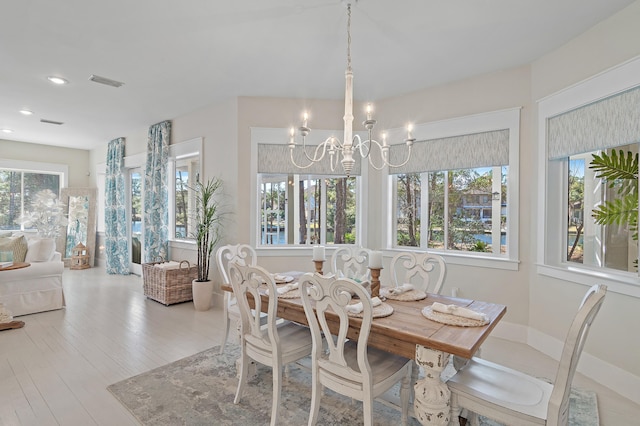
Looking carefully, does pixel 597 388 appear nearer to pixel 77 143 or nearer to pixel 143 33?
pixel 143 33

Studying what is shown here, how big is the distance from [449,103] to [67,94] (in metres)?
4.78

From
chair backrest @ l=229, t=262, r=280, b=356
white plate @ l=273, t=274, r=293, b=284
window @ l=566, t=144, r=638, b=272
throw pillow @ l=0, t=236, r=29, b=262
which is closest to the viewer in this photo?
chair backrest @ l=229, t=262, r=280, b=356

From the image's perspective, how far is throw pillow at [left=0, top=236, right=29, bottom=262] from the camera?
4.26 meters

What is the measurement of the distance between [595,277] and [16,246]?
253 inches

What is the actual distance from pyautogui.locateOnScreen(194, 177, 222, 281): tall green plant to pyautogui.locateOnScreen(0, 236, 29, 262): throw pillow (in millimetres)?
2258

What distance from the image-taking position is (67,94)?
4.22 m

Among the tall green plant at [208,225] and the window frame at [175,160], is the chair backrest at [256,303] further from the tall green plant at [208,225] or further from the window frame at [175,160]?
the window frame at [175,160]

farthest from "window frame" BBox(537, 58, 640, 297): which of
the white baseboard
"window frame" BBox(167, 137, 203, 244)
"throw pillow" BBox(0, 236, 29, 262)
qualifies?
"throw pillow" BBox(0, 236, 29, 262)

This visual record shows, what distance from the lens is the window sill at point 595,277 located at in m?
2.40

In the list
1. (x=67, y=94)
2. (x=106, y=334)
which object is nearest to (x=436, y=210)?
(x=106, y=334)

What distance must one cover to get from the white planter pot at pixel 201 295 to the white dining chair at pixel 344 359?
2.86 metres

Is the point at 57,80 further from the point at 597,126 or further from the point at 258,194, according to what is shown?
the point at 597,126

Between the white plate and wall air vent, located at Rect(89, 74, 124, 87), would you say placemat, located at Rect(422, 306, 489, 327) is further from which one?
wall air vent, located at Rect(89, 74, 124, 87)

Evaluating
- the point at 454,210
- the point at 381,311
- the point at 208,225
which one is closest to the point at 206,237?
the point at 208,225
